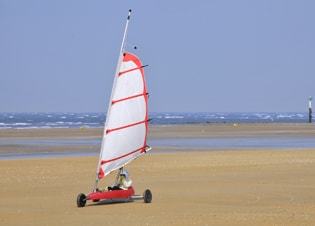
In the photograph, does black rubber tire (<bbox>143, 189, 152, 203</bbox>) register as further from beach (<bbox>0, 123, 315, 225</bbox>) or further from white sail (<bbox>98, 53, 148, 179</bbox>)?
white sail (<bbox>98, 53, 148, 179</bbox>)

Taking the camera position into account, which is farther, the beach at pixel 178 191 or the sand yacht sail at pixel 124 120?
the sand yacht sail at pixel 124 120

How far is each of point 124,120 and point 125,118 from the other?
1.8 inches

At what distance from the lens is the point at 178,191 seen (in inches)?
755

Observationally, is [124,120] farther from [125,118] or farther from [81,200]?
[81,200]

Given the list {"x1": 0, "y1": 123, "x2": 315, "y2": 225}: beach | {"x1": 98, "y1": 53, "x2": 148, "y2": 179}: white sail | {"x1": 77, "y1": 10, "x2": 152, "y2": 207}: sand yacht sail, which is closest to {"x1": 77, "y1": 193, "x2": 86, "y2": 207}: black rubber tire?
{"x1": 0, "y1": 123, "x2": 315, "y2": 225}: beach

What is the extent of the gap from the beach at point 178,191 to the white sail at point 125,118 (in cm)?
98

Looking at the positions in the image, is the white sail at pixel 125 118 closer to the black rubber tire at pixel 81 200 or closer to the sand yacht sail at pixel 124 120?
the sand yacht sail at pixel 124 120

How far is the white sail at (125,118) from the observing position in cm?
1748

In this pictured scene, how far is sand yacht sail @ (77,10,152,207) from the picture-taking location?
57.2 feet

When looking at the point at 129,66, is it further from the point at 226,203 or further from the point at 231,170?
the point at 231,170

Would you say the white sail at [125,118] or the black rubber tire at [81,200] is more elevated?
the white sail at [125,118]

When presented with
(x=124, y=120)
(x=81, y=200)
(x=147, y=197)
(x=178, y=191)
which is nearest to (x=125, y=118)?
(x=124, y=120)

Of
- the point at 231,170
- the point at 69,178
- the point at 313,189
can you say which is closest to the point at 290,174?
the point at 231,170

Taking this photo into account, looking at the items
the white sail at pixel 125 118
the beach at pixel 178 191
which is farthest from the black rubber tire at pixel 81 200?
the white sail at pixel 125 118
